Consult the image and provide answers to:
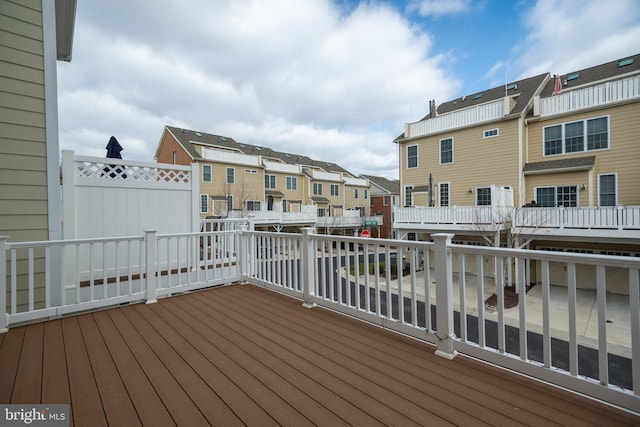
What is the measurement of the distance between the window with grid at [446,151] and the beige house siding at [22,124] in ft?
44.5

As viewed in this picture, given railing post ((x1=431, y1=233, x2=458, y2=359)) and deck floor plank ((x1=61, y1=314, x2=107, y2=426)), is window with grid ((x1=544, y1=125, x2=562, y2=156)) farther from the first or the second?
deck floor plank ((x1=61, y1=314, x2=107, y2=426))

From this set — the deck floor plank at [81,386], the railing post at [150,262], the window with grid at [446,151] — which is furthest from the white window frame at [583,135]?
the deck floor plank at [81,386]

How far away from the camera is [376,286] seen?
7.27 ft

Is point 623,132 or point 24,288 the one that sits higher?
point 623,132

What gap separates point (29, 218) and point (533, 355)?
8.28m

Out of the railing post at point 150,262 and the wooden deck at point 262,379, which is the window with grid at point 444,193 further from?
the railing post at point 150,262

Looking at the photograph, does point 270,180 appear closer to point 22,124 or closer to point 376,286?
point 22,124

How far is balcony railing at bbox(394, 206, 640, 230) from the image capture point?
25.6 feet

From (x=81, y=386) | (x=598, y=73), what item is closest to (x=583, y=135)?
(x=598, y=73)

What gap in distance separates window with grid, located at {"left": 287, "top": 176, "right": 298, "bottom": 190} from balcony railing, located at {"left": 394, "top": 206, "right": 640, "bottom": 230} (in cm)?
1265

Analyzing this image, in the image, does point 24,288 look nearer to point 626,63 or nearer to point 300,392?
point 300,392

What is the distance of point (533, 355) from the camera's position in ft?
17.4

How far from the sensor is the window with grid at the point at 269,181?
21.4 m

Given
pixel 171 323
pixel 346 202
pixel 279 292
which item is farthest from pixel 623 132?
pixel 346 202
